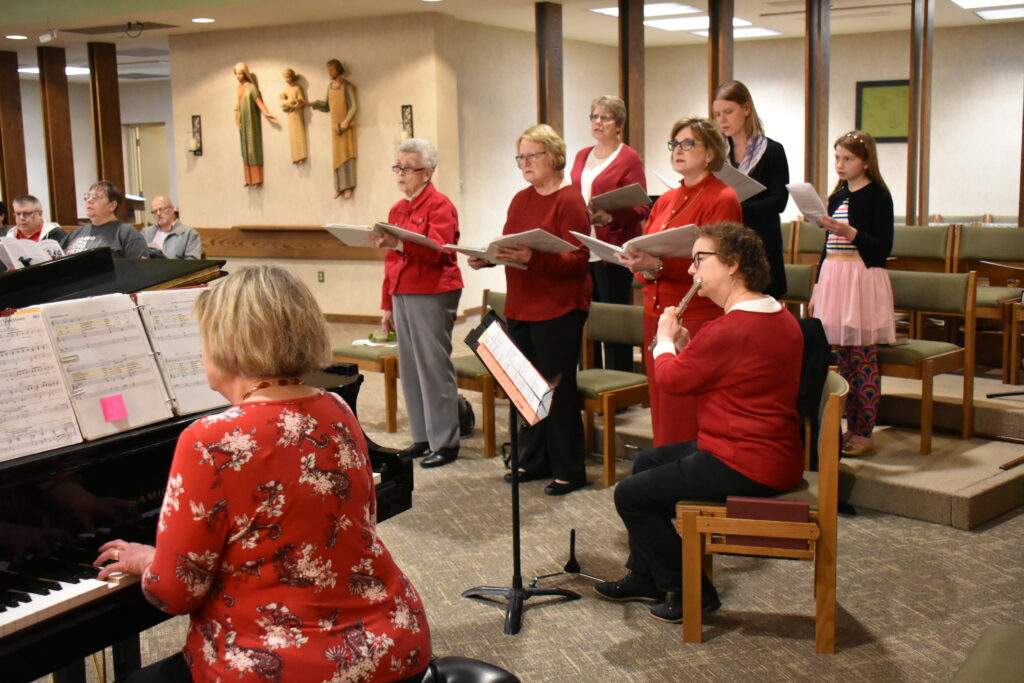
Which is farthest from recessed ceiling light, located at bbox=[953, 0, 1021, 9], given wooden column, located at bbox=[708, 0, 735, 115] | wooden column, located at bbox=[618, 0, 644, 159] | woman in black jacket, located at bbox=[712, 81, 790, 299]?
woman in black jacket, located at bbox=[712, 81, 790, 299]

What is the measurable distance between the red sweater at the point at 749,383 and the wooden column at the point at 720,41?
5.07m

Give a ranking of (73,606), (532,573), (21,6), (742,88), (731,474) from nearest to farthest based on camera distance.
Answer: (73,606), (731,474), (532,573), (742,88), (21,6)

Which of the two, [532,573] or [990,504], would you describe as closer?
[532,573]

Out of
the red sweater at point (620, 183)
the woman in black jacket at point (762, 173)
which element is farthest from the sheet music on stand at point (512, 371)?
the red sweater at point (620, 183)

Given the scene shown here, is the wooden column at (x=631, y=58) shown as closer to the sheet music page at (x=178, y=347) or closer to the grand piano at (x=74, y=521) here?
the grand piano at (x=74, y=521)

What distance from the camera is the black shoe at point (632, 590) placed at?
3.45m

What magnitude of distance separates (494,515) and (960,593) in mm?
1747

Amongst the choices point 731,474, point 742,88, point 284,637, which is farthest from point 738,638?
point 742,88

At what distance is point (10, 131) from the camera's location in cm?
1138

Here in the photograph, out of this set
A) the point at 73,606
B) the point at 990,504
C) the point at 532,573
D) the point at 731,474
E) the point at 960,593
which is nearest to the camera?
the point at 73,606

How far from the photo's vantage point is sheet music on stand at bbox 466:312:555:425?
3066 millimetres

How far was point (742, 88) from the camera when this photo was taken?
4414mm

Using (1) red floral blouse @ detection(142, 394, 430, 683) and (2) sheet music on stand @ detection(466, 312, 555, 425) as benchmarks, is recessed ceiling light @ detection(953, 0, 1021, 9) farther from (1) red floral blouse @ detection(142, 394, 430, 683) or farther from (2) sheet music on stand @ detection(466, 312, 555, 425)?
(1) red floral blouse @ detection(142, 394, 430, 683)

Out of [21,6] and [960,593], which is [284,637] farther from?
[21,6]
